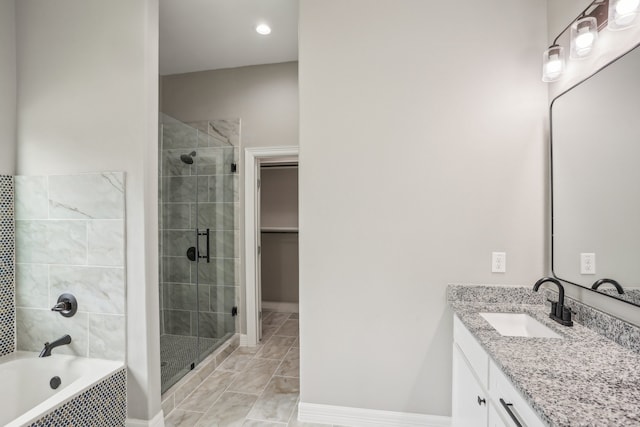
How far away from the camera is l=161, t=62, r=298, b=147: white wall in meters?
3.14

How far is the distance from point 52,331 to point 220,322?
1391mm

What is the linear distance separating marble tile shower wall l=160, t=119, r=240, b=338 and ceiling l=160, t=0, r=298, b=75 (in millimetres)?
633

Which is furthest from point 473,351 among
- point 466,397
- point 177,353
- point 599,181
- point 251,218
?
point 177,353

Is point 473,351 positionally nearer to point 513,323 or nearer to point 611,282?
point 513,323

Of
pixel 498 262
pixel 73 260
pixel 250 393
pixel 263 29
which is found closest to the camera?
pixel 498 262

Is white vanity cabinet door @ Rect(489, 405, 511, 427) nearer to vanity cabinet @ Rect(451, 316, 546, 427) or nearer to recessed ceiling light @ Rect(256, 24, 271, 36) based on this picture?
vanity cabinet @ Rect(451, 316, 546, 427)

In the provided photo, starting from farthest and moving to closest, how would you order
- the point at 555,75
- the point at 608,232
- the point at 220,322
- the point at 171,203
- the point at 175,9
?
the point at 220,322, the point at 171,203, the point at 175,9, the point at 555,75, the point at 608,232

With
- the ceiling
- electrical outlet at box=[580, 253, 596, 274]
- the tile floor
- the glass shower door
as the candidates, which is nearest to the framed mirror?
electrical outlet at box=[580, 253, 596, 274]

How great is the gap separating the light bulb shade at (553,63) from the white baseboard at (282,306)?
384cm

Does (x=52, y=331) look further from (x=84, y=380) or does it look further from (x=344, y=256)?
(x=344, y=256)

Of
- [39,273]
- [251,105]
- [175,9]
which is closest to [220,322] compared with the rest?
[39,273]

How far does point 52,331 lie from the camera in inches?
79.3

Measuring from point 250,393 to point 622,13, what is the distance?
3.06m

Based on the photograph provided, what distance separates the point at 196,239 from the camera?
2977 millimetres
